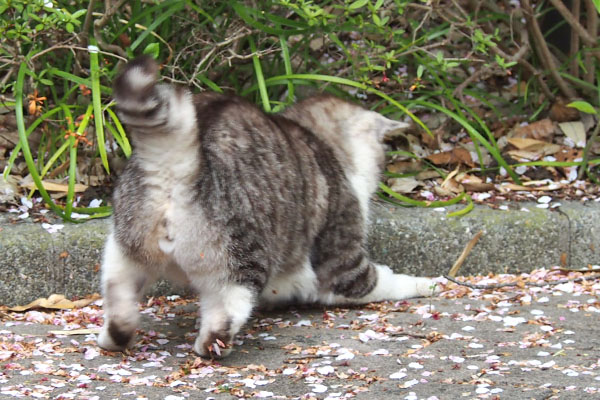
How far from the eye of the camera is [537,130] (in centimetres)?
510

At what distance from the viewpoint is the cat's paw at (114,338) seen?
3205mm

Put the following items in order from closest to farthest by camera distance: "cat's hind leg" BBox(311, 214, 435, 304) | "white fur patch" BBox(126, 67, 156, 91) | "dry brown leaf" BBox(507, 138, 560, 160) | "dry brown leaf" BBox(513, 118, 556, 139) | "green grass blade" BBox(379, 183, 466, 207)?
"white fur patch" BBox(126, 67, 156, 91), "cat's hind leg" BBox(311, 214, 435, 304), "green grass blade" BBox(379, 183, 466, 207), "dry brown leaf" BBox(507, 138, 560, 160), "dry brown leaf" BBox(513, 118, 556, 139)

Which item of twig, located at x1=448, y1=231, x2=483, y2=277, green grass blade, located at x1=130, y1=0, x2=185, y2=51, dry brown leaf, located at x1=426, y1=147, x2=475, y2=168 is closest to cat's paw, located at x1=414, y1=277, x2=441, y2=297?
twig, located at x1=448, y1=231, x2=483, y2=277

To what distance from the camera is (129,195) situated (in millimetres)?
3191

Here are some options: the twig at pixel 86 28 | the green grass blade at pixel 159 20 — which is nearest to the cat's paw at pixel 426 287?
the green grass blade at pixel 159 20

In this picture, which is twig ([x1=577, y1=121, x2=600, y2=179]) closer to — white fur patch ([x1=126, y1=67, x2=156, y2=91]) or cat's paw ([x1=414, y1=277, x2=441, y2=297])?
cat's paw ([x1=414, y1=277, x2=441, y2=297])

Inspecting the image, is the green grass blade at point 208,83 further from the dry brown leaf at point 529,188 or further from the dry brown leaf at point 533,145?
the dry brown leaf at point 533,145

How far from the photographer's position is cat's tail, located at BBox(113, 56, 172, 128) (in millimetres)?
Answer: 2893

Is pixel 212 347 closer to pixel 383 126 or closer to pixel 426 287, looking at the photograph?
pixel 426 287

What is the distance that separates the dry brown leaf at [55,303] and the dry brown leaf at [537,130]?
2.62 meters

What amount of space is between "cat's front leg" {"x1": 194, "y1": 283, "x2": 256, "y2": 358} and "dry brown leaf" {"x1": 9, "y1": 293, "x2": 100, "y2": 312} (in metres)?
0.86

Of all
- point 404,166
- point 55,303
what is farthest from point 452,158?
point 55,303

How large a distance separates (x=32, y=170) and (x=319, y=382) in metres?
1.70

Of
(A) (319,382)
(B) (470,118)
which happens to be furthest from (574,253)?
(A) (319,382)
